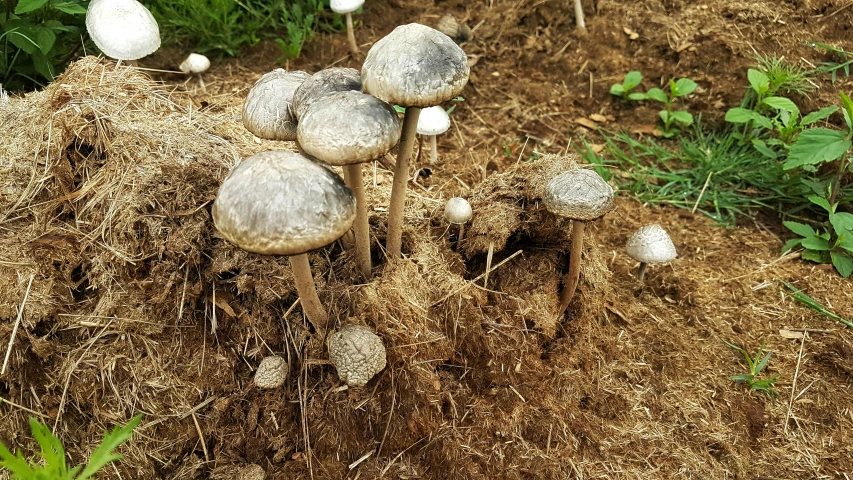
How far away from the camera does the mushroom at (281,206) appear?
224cm

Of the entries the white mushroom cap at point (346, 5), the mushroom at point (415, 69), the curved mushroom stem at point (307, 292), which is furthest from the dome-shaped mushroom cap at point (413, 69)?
the white mushroom cap at point (346, 5)

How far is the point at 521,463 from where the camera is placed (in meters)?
3.25

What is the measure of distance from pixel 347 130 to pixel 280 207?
1.38 feet

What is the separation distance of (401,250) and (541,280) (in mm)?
849

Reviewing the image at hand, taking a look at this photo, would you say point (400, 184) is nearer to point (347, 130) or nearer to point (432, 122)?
point (347, 130)

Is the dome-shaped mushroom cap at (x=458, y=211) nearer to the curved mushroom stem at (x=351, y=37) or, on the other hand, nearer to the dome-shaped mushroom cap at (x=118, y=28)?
the dome-shaped mushroom cap at (x=118, y=28)

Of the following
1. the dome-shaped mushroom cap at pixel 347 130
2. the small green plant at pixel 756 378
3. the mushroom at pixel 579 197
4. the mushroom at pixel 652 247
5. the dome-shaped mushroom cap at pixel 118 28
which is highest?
the dome-shaped mushroom cap at pixel 347 130

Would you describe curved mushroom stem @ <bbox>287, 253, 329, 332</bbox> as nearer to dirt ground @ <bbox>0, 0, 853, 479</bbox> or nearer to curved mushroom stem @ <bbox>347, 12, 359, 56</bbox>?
dirt ground @ <bbox>0, 0, 853, 479</bbox>

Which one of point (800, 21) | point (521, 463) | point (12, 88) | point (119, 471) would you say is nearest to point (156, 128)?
point (119, 471)

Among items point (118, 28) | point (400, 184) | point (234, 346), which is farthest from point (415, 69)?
point (118, 28)

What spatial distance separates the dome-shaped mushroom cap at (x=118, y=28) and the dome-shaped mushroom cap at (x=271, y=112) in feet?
7.61

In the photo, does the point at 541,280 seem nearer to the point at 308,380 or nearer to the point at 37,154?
the point at 308,380

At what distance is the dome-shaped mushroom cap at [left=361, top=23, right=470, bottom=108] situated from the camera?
247cm

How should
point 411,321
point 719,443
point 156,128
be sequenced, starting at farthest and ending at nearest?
point 156,128 < point 719,443 < point 411,321
